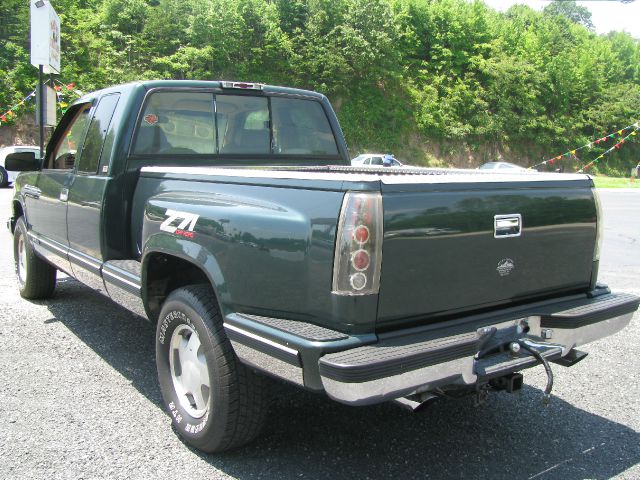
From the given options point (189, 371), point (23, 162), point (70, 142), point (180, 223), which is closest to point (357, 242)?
point (180, 223)

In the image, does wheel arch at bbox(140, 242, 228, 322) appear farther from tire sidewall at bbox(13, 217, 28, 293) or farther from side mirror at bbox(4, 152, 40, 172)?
tire sidewall at bbox(13, 217, 28, 293)

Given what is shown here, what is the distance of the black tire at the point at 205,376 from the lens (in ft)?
9.30

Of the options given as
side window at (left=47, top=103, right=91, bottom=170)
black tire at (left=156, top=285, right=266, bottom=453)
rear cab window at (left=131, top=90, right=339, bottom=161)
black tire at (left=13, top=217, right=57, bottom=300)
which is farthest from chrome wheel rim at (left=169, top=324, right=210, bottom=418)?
black tire at (left=13, top=217, right=57, bottom=300)

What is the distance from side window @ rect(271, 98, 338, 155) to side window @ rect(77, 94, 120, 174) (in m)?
1.22

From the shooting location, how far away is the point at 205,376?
3.02m

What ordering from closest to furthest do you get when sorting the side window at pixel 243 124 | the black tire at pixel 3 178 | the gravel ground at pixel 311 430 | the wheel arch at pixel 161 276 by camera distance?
the gravel ground at pixel 311 430
the wheel arch at pixel 161 276
the side window at pixel 243 124
the black tire at pixel 3 178

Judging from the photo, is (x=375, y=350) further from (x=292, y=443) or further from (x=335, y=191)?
(x=292, y=443)

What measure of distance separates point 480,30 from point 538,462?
158 ft

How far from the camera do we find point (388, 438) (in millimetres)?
3320

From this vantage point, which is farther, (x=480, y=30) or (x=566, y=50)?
(x=566, y=50)

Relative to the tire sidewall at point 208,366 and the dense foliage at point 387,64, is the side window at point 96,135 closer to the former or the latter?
the tire sidewall at point 208,366

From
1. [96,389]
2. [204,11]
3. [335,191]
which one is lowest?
[96,389]

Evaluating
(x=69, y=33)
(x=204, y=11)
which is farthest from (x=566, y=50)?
(x=69, y=33)

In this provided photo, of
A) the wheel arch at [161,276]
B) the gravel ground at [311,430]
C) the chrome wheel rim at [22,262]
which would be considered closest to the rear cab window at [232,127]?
the wheel arch at [161,276]
